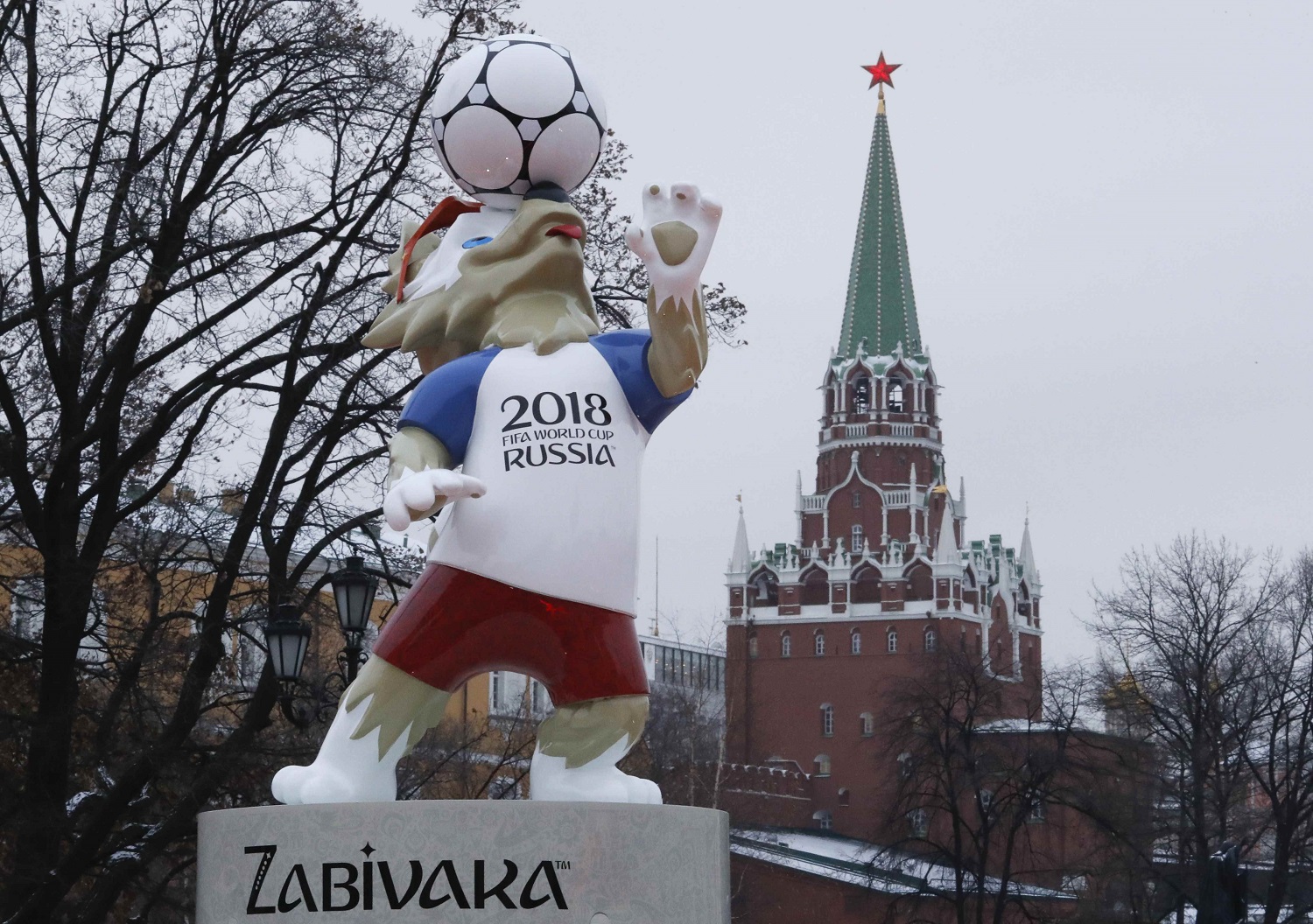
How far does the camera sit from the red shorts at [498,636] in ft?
19.3

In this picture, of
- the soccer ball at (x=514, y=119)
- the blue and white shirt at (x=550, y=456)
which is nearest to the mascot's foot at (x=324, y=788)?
the blue and white shirt at (x=550, y=456)

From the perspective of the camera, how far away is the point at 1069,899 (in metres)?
40.1

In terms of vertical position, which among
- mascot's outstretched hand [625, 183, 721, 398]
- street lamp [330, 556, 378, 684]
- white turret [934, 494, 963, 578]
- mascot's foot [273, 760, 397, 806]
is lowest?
mascot's foot [273, 760, 397, 806]

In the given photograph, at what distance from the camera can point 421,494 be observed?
549 centimetres

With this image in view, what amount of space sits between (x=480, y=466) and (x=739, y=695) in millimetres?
67046

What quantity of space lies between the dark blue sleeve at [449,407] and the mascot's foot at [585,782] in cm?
101

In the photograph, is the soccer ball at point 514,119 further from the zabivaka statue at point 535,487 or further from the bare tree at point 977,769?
the bare tree at point 977,769

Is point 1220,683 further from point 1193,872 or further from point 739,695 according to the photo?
point 739,695

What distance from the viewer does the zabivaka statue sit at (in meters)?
5.86

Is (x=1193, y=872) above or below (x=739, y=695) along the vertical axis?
below

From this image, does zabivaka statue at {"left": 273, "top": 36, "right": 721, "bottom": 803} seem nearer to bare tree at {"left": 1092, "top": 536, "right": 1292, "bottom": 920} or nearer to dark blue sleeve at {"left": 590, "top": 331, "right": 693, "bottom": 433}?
dark blue sleeve at {"left": 590, "top": 331, "right": 693, "bottom": 433}

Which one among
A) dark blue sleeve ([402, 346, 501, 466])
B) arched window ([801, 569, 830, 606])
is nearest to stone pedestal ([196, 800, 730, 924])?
dark blue sleeve ([402, 346, 501, 466])

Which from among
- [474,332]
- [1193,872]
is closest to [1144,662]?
[1193,872]

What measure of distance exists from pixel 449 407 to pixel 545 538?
1.77ft
